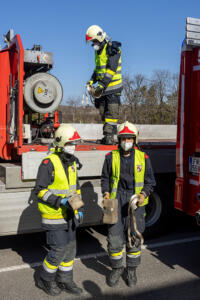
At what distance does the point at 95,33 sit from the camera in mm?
5094

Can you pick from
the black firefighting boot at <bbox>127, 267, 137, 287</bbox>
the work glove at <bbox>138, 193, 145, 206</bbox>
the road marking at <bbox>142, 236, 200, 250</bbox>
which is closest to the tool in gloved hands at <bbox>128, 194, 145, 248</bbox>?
the work glove at <bbox>138, 193, 145, 206</bbox>

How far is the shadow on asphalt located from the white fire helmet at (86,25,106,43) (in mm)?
3459

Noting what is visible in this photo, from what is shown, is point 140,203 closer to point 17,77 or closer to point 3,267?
point 3,267

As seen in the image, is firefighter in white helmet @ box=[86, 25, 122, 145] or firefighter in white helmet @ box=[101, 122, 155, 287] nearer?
firefighter in white helmet @ box=[101, 122, 155, 287]

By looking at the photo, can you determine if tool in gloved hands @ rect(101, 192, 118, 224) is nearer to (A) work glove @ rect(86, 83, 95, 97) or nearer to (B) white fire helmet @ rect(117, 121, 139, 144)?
(B) white fire helmet @ rect(117, 121, 139, 144)

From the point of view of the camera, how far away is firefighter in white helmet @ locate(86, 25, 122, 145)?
5119 millimetres

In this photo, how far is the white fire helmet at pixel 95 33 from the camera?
5094mm

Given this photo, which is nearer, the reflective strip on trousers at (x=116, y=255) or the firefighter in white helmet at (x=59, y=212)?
the firefighter in white helmet at (x=59, y=212)

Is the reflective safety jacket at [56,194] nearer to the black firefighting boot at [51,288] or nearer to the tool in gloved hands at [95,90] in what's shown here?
the black firefighting boot at [51,288]

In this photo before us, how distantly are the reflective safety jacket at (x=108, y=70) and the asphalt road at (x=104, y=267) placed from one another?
2.42m

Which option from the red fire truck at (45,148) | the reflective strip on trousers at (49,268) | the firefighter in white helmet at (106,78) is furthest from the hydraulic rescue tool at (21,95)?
the reflective strip on trousers at (49,268)

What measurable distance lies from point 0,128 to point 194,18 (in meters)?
3.04

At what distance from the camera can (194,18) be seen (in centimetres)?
402

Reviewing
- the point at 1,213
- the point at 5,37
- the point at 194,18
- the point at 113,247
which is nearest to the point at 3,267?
the point at 1,213
